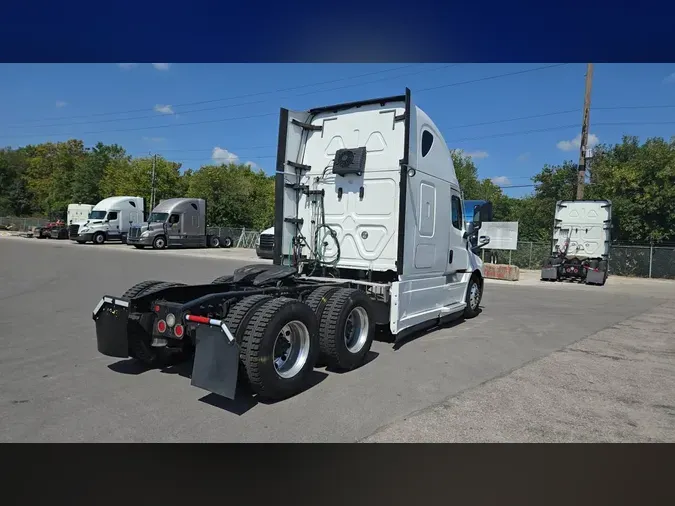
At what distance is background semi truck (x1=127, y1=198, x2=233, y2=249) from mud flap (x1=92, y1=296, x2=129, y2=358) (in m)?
29.6

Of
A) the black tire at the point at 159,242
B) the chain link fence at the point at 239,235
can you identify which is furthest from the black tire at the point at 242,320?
the chain link fence at the point at 239,235

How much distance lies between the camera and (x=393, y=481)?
3.38 m

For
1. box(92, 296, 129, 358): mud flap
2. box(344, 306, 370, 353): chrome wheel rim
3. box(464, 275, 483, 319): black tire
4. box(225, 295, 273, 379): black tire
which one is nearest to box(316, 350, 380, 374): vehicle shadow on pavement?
box(344, 306, 370, 353): chrome wheel rim

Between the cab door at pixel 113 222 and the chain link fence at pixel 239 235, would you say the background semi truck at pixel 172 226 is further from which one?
the chain link fence at pixel 239 235

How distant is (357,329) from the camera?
6.36m

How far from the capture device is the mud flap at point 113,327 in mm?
5090

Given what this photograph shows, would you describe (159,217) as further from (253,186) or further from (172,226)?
(253,186)

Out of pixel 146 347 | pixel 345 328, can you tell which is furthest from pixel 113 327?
pixel 345 328

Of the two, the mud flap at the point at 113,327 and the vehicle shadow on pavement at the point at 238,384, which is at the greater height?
the mud flap at the point at 113,327

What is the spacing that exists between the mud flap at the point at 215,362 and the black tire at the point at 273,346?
25 cm

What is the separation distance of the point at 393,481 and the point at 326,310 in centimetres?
271

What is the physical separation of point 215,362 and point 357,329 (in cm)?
246
